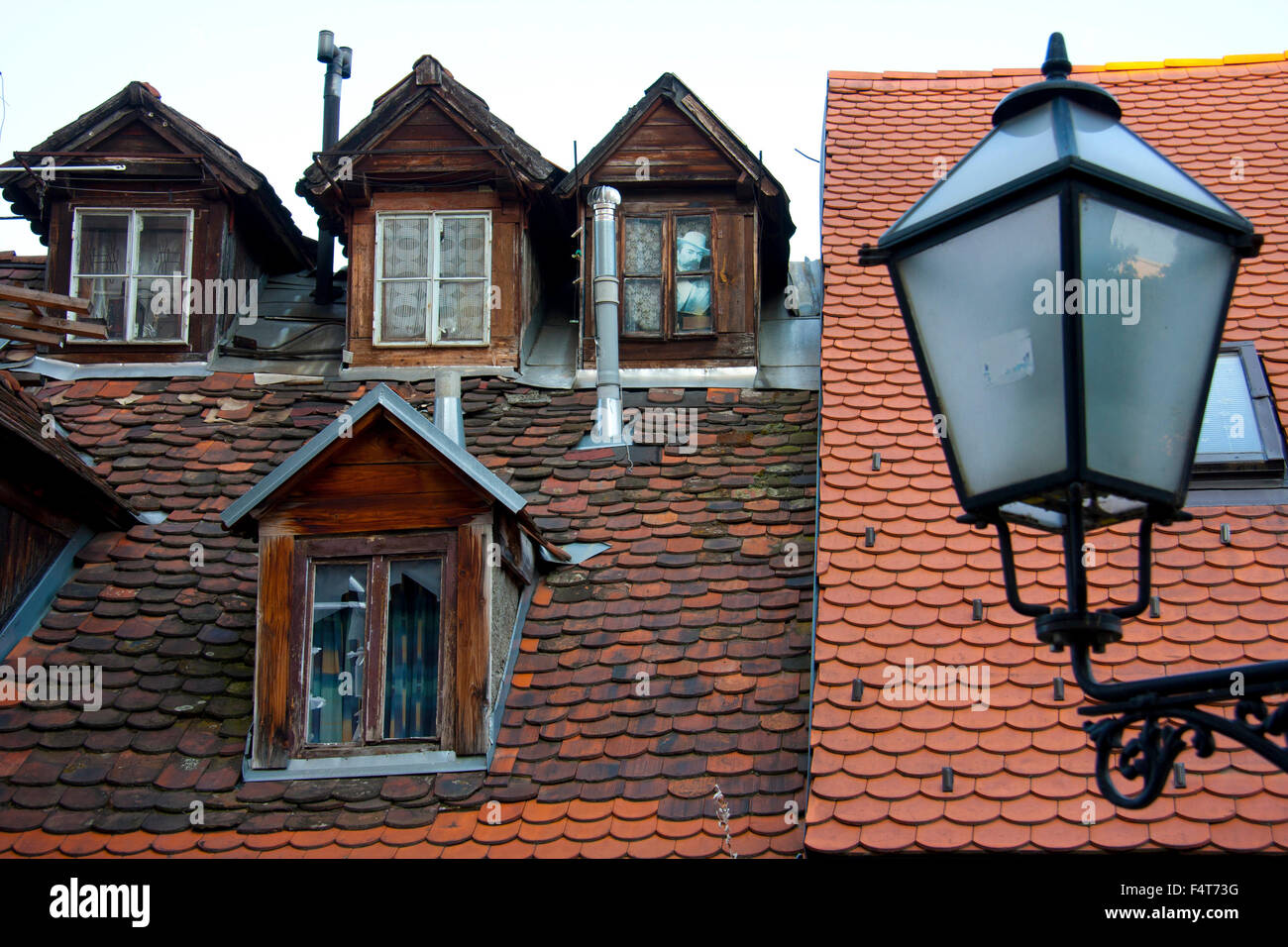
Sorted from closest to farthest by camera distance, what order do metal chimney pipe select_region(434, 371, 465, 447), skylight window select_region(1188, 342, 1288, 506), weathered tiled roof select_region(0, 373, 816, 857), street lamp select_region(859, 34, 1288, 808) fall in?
street lamp select_region(859, 34, 1288, 808) < weathered tiled roof select_region(0, 373, 816, 857) < skylight window select_region(1188, 342, 1288, 506) < metal chimney pipe select_region(434, 371, 465, 447)

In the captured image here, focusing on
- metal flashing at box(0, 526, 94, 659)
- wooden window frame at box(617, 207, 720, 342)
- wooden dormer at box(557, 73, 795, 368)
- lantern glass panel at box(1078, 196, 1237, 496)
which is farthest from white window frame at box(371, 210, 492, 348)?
lantern glass panel at box(1078, 196, 1237, 496)

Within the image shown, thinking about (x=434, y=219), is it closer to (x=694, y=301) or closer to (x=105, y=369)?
(x=694, y=301)

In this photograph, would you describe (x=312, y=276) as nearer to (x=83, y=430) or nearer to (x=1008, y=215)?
(x=83, y=430)

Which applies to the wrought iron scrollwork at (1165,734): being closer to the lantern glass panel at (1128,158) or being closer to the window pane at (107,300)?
the lantern glass panel at (1128,158)

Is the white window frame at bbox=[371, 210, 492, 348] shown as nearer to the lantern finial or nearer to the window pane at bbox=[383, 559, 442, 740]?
the window pane at bbox=[383, 559, 442, 740]

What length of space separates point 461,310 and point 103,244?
2.59 meters

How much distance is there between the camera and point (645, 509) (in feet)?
26.0

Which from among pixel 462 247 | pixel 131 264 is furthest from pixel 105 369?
pixel 462 247

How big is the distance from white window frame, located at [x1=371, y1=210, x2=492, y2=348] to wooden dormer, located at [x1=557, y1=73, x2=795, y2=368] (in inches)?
24.8

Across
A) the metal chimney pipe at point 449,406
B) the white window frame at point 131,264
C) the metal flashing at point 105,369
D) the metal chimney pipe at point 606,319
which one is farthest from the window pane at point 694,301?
the white window frame at point 131,264

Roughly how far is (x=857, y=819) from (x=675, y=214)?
507 cm

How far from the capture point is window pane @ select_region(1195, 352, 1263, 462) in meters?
7.30
